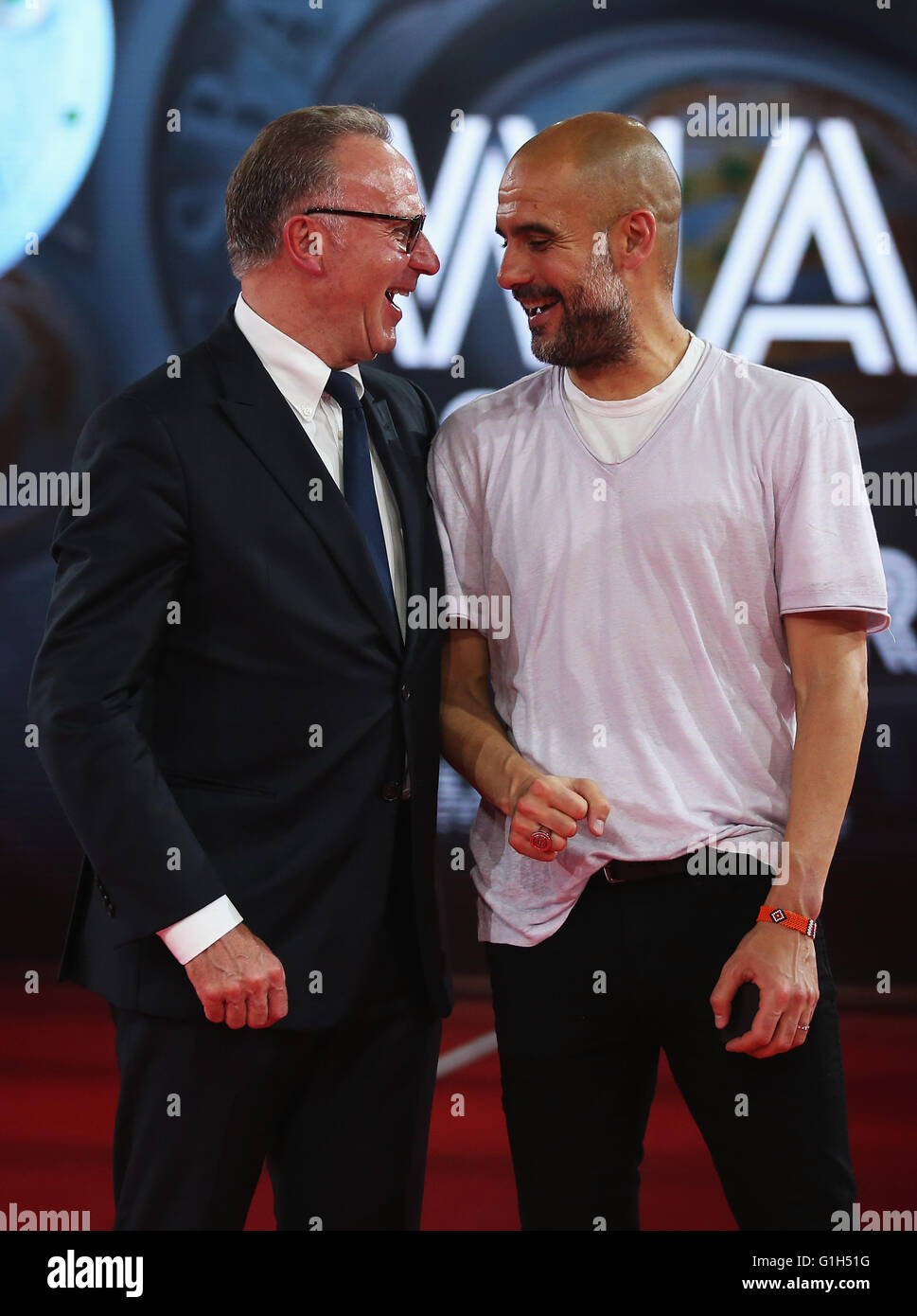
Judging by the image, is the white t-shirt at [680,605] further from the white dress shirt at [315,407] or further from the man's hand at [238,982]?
the man's hand at [238,982]

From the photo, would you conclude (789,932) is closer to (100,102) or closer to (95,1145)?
(95,1145)

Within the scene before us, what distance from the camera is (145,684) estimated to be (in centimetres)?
195

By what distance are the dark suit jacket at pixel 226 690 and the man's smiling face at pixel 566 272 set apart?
41 cm

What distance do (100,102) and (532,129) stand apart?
1.31m

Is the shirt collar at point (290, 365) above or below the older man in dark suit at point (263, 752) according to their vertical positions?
above

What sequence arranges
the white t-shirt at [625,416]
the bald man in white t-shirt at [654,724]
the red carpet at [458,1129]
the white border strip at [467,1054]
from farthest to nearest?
1. the white border strip at [467,1054]
2. the red carpet at [458,1129]
3. the white t-shirt at [625,416]
4. the bald man in white t-shirt at [654,724]

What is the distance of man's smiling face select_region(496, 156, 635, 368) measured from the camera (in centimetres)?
202

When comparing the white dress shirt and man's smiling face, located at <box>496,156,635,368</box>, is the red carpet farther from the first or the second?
man's smiling face, located at <box>496,156,635,368</box>

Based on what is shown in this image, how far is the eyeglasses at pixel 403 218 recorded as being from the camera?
2123mm

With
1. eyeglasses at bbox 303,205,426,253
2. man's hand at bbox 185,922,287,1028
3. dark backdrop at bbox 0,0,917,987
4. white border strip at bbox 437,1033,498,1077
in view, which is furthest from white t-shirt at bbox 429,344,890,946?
dark backdrop at bbox 0,0,917,987

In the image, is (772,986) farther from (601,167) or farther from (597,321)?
(601,167)

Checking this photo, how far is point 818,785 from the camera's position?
1.88 meters

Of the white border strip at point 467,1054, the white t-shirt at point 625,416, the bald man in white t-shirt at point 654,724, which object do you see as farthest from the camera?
the white border strip at point 467,1054

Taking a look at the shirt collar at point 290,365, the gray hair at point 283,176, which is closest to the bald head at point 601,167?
the gray hair at point 283,176
